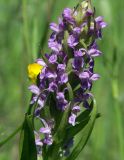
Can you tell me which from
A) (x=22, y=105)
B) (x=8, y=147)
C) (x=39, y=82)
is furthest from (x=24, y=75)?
(x=39, y=82)

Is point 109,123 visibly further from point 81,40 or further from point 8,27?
point 81,40

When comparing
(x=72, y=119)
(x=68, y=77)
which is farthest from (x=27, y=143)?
(x=68, y=77)

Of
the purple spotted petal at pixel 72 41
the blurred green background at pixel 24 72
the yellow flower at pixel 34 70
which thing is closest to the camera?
the purple spotted petal at pixel 72 41

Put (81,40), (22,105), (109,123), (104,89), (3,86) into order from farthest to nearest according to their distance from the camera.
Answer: (104,89) < (3,86) < (109,123) < (22,105) < (81,40)

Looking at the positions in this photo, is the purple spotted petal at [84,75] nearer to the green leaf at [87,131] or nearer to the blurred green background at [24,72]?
the green leaf at [87,131]

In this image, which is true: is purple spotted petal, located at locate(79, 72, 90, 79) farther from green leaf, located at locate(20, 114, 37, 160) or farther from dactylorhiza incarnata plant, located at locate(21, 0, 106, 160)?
green leaf, located at locate(20, 114, 37, 160)

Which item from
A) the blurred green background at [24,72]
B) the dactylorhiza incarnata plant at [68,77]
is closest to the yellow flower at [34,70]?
the dactylorhiza incarnata plant at [68,77]
